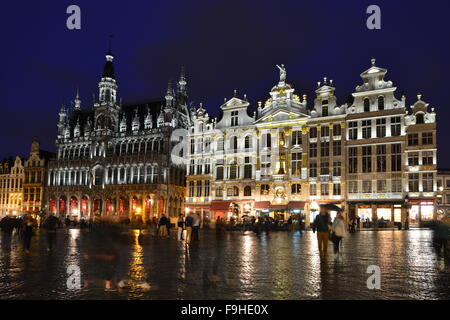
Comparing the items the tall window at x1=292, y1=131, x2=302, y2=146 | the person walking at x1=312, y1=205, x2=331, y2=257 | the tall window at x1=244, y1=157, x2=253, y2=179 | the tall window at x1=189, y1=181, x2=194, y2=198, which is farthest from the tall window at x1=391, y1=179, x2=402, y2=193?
the person walking at x1=312, y1=205, x2=331, y2=257

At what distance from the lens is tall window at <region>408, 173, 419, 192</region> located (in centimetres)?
4691

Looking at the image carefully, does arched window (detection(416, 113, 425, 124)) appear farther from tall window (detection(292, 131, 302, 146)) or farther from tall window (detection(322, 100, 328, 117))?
tall window (detection(292, 131, 302, 146))

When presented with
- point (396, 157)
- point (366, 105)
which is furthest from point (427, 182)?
point (366, 105)

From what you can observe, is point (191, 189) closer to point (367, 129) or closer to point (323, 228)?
point (367, 129)

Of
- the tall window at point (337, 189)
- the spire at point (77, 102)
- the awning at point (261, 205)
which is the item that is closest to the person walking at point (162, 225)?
the awning at point (261, 205)

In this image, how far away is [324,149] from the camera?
51969mm

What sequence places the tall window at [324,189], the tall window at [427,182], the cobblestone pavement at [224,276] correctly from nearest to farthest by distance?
1. the cobblestone pavement at [224,276]
2. the tall window at [427,182]
3. the tall window at [324,189]

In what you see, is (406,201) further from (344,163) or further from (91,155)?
(91,155)

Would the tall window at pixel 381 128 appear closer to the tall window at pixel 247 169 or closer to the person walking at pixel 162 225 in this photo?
the tall window at pixel 247 169

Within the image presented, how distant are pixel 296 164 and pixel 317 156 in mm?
2754

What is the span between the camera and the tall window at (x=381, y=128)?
48878 mm

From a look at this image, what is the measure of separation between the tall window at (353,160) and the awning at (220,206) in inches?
631
